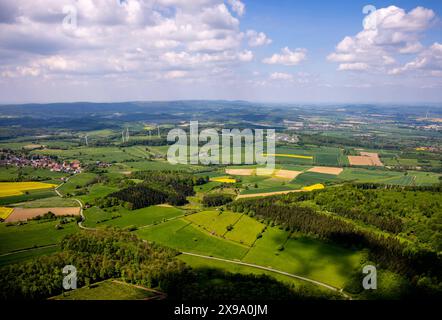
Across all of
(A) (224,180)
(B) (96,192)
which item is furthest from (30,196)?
(A) (224,180)

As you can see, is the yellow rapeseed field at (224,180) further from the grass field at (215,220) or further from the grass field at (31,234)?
the grass field at (31,234)

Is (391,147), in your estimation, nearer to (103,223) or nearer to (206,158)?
(206,158)

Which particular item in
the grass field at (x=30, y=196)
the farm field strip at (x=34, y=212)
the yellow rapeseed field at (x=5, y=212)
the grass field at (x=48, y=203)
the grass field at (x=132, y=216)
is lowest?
the grass field at (x=132, y=216)

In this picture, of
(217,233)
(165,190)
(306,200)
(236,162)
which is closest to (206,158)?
(236,162)

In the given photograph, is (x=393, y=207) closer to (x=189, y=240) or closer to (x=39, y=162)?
(x=189, y=240)

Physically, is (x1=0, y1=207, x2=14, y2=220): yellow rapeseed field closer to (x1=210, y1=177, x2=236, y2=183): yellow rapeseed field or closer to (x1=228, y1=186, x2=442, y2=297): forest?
(x1=228, y1=186, x2=442, y2=297): forest

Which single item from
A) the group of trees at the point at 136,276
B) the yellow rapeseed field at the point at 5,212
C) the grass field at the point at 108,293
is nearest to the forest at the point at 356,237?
the group of trees at the point at 136,276

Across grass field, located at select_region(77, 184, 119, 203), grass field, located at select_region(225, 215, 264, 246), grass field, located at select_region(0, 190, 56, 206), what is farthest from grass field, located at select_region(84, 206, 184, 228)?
grass field, located at select_region(0, 190, 56, 206)
